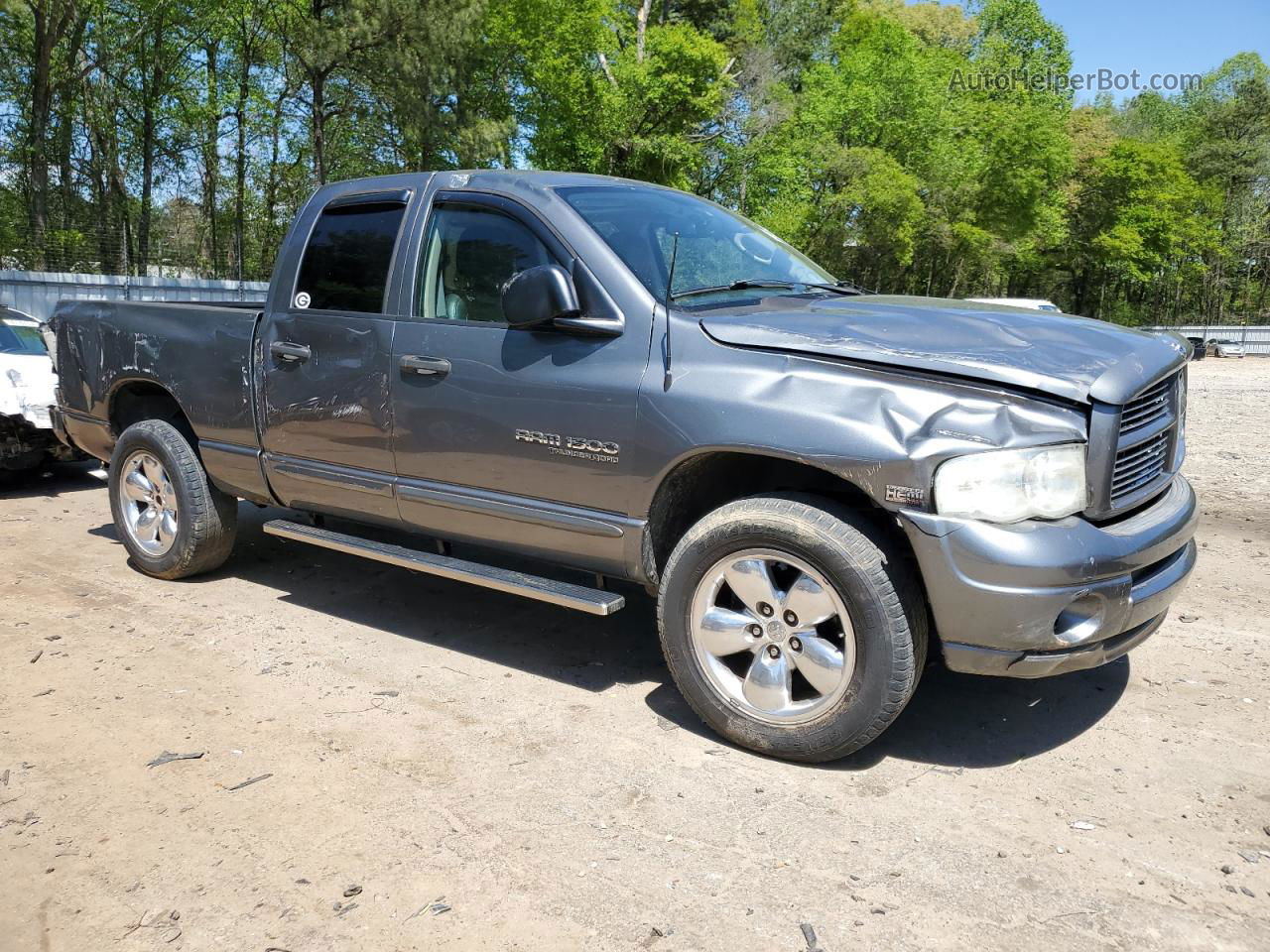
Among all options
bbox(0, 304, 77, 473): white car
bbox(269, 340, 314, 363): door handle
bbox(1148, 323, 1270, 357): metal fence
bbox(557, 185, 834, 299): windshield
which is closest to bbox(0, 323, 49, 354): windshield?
bbox(0, 304, 77, 473): white car

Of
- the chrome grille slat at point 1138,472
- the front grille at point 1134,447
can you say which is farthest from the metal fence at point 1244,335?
the chrome grille slat at point 1138,472

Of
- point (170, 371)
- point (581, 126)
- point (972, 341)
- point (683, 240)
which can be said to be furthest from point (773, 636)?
point (581, 126)

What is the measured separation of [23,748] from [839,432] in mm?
3164

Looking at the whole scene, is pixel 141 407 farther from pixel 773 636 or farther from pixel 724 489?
pixel 773 636

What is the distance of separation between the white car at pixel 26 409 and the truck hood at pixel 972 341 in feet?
21.7

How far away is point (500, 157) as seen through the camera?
109ft

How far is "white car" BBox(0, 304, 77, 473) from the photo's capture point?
8.00 meters

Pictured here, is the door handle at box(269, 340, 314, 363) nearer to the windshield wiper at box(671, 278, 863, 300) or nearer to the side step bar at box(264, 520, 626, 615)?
the side step bar at box(264, 520, 626, 615)

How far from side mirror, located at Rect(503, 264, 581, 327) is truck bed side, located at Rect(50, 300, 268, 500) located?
1.88 m

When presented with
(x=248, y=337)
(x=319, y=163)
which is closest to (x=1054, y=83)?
(x=319, y=163)

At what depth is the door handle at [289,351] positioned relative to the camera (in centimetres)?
476

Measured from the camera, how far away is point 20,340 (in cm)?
858

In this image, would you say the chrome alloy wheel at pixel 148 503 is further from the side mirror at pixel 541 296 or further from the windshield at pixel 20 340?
the windshield at pixel 20 340

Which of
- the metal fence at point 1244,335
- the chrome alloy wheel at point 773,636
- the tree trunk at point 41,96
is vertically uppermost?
the tree trunk at point 41,96
